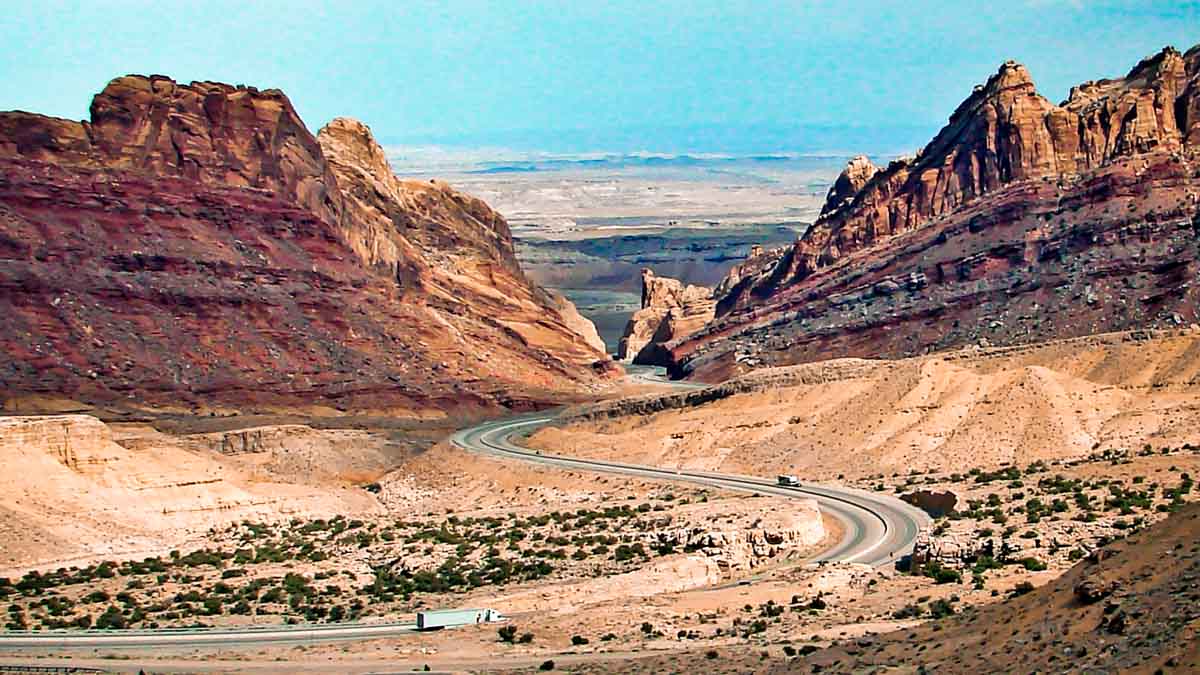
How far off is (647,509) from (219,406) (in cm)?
3992

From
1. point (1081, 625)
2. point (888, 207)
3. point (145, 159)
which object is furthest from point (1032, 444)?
point (888, 207)

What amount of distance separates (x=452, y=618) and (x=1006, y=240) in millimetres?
80742

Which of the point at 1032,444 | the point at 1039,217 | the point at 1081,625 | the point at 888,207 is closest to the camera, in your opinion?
the point at 1081,625

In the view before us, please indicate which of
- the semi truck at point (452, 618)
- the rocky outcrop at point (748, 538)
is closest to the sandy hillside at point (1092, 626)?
the semi truck at point (452, 618)

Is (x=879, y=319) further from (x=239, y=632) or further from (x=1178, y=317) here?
(x=239, y=632)

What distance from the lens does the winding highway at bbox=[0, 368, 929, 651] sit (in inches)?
1683

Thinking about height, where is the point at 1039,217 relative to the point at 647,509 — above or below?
above

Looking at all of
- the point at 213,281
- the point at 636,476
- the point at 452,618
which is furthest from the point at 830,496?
the point at 213,281

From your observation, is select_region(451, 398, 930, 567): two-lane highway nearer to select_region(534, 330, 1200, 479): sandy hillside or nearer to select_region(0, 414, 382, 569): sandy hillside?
select_region(534, 330, 1200, 479): sandy hillside

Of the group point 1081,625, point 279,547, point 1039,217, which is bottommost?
point 279,547

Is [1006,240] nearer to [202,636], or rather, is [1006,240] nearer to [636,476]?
[636,476]

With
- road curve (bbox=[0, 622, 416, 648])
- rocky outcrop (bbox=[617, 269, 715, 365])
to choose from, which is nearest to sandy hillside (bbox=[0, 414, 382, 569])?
road curve (bbox=[0, 622, 416, 648])

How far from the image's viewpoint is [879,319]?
119 meters

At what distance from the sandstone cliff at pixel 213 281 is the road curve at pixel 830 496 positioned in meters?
8.63
